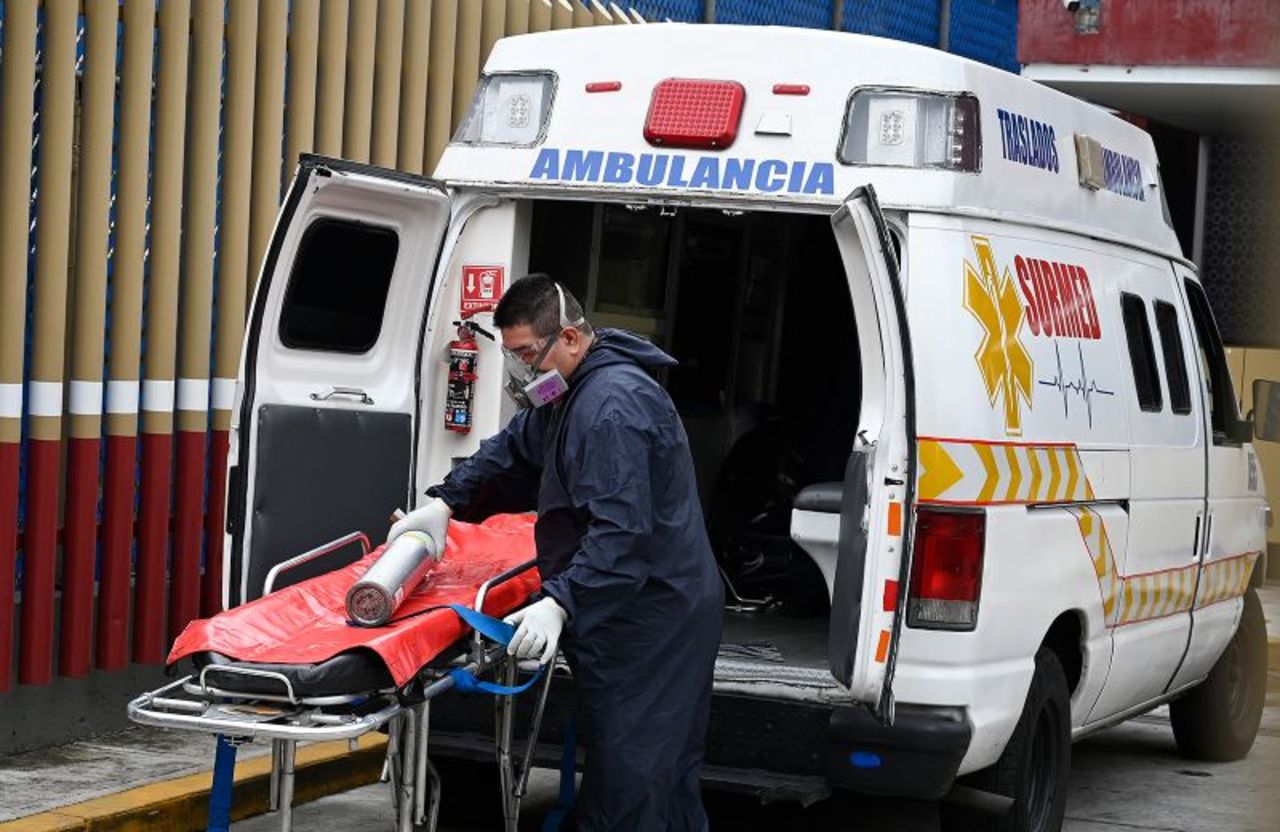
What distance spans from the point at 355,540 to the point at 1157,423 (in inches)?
119

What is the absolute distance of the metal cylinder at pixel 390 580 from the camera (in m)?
4.82

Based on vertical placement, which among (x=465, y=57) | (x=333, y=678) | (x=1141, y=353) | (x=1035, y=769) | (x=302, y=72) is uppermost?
(x=465, y=57)

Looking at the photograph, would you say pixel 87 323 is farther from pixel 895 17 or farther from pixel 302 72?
pixel 895 17

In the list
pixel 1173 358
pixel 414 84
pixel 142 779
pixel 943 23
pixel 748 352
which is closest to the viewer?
pixel 142 779

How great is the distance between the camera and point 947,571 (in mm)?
5660

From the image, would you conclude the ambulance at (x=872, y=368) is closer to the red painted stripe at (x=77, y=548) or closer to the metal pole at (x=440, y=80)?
the red painted stripe at (x=77, y=548)

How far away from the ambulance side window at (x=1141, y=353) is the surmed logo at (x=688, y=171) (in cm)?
162

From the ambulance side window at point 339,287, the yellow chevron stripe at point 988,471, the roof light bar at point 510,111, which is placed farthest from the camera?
the roof light bar at point 510,111

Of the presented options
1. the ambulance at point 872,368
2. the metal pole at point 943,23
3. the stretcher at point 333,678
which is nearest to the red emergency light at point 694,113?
the ambulance at point 872,368

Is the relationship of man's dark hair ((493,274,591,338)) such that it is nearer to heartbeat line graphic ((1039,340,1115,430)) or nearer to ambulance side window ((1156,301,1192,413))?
heartbeat line graphic ((1039,340,1115,430))

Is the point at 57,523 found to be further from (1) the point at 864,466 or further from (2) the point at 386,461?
(1) the point at 864,466

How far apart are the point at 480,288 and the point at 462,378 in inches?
11.6

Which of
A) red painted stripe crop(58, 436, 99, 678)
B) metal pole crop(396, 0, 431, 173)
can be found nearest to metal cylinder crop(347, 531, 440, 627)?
red painted stripe crop(58, 436, 99, 678)

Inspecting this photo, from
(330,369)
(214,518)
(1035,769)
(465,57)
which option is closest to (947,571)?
(1035,769)
